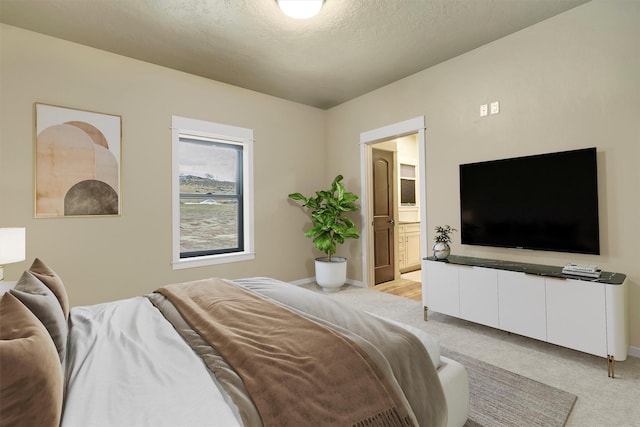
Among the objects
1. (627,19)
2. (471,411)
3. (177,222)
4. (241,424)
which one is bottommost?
(471,411)

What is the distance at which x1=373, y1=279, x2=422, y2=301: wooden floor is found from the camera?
13.5ft

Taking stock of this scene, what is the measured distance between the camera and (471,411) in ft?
5.60

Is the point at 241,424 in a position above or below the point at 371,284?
above

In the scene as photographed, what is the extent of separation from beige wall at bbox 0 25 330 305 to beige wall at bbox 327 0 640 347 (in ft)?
6.89

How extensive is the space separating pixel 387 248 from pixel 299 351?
3963 millimetres

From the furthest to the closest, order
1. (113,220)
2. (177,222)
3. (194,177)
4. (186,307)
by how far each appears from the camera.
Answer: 1. (194,177)
2. (177,222)
3. (113,220)
4. (186,307)

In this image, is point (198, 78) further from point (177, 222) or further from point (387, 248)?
point (387, 248)

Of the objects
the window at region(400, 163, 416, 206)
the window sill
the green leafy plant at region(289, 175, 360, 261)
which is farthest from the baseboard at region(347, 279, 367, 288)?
the window at region(400, 163, 416, 206)

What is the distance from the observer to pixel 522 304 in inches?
97.1


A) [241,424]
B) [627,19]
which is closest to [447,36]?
[627,19]

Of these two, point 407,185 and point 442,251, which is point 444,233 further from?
point 407,185

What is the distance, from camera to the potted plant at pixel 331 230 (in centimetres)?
426

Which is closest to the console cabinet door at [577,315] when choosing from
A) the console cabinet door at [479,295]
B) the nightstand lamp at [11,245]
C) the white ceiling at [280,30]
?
the console cabinet door at [479,295]

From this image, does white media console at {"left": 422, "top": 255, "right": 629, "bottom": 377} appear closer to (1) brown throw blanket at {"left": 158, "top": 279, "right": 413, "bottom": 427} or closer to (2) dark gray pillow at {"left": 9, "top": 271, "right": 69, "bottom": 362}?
(1) brown throw blanket at {"left": 158, "top": 279, "right": 413, "bottom": 427}
